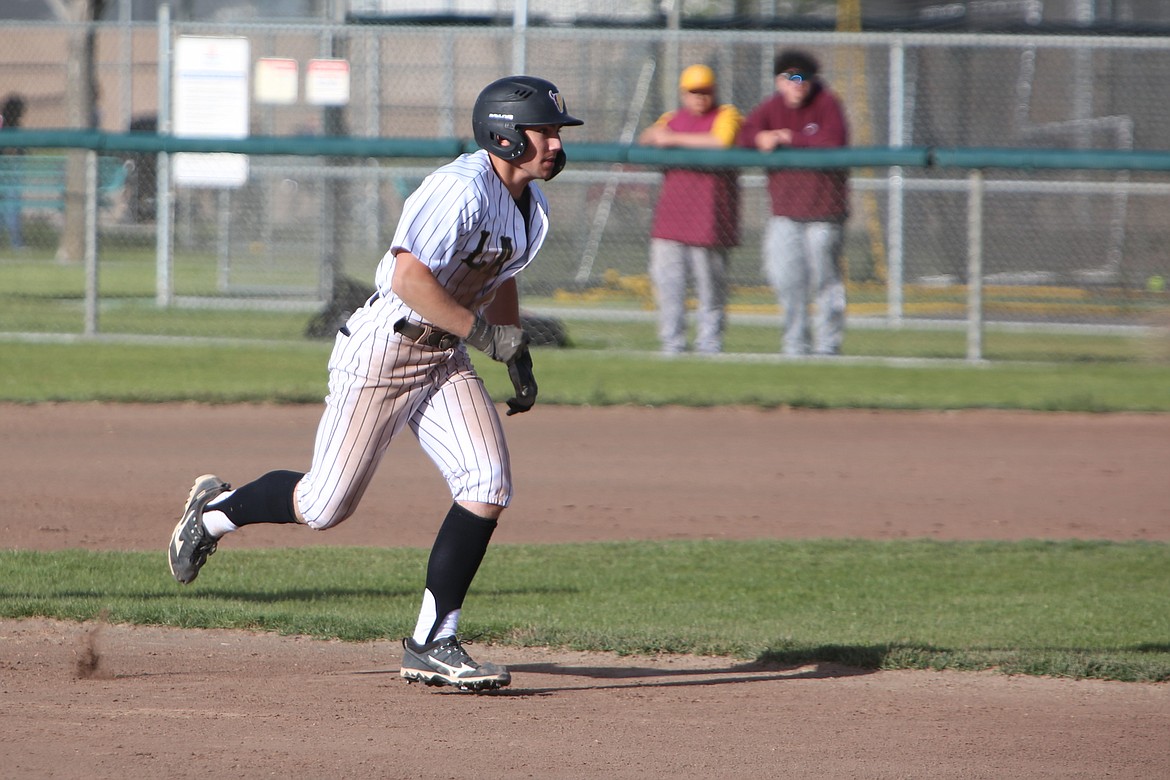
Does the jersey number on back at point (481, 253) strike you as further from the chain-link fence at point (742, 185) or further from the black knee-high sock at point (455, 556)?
the chain-link fence at point (742, 185)

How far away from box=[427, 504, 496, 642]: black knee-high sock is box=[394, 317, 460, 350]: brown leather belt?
476 millimetres

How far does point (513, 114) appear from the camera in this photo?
14.4 feet

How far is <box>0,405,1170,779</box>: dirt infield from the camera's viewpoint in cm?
389

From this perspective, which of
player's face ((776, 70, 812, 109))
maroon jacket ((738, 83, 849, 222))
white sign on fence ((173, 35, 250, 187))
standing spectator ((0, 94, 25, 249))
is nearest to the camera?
player's face ((776, 70, 812, 109))

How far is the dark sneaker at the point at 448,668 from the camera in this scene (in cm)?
444

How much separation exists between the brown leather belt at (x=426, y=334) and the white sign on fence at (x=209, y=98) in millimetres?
9714

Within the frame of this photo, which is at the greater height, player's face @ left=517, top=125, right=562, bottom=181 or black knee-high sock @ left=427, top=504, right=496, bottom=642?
player's face @ left=517, top=125, right=562, bottom=181

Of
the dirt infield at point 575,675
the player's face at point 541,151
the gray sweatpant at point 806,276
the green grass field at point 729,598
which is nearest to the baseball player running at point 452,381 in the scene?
the player's face at point 541,151

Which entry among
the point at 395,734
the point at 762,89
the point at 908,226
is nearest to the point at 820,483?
the point at 395,734

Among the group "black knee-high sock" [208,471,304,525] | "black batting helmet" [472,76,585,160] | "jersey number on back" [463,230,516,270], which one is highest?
"black batting helmet" [472,76,585,160]

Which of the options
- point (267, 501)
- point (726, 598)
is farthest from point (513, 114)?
point (726, 598)

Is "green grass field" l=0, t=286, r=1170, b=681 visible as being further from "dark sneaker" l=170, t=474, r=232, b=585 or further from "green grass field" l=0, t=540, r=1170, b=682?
"dark sneaker" l=170, t=474, r=232, b=585

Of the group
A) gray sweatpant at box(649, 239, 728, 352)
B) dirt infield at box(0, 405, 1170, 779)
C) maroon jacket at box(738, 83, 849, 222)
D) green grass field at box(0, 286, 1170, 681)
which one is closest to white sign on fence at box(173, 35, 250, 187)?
gray sweatpant at box(649, 239, 728, 352)

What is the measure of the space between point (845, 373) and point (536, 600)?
6.35 meters
